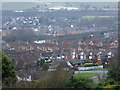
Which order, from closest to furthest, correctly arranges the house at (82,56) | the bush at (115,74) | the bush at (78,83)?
the bush at (78,83) → the bush at (115,74) → the house at (82,56)

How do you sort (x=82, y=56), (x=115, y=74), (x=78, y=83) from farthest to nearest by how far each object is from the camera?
1. (x=82, y=56)
2. (x=115, y=74)
3. (x=78, y=83)

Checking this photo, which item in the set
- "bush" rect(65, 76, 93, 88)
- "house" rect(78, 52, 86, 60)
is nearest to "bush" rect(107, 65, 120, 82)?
"bush" rect(65, 76, 93, 88)

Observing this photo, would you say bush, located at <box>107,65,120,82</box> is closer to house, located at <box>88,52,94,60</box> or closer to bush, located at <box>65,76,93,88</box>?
bush, located at <box>65,76,93,88</box>

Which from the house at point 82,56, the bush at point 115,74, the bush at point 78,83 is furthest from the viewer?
the house at point 82,56

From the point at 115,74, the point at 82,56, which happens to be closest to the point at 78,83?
the point at 115,74

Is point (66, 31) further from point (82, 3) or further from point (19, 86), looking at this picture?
point (19, 86)

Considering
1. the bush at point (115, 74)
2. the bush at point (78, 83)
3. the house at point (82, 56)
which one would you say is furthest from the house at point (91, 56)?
the bush at point (78, 83)

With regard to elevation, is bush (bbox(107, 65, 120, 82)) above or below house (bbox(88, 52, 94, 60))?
above

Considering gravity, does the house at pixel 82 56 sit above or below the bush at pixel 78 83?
below

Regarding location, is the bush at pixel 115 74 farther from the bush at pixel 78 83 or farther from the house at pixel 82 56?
the house at pixel 82 56

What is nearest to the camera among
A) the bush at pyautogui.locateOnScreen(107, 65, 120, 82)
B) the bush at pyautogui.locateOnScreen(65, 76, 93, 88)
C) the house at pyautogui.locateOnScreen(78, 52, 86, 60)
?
the bush at pyautogui.locateOnScreen(65, 76, 93, 88)

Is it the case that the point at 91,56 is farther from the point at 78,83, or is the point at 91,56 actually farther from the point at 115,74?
the point at 78,83
